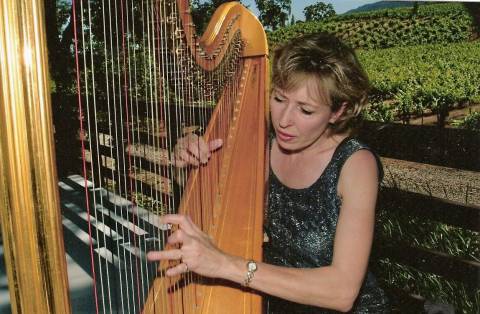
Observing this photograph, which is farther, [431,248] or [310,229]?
[431,248]

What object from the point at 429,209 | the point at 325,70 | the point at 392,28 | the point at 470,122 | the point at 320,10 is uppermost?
the point at 320,10

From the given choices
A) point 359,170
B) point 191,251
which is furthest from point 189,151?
point 191,251

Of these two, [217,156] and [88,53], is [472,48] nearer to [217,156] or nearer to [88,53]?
[217,156]

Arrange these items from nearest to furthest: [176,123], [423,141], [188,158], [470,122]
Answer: [176,123] → [188,158] → [423,141] → [470,122]

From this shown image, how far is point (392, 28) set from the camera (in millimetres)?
7992

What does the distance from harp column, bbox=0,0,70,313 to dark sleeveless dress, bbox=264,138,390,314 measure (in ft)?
3.34

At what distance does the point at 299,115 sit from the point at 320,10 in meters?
7.37

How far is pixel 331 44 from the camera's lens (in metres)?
1.55

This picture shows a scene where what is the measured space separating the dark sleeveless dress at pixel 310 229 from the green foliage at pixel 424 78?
4.51 m

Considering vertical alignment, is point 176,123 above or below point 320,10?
below

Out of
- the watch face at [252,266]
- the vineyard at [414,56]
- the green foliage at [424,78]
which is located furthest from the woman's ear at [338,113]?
the green foliage at [424,78]

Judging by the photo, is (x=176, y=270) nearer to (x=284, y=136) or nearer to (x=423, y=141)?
(x=284, y=136)

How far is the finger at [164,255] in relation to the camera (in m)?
0.96

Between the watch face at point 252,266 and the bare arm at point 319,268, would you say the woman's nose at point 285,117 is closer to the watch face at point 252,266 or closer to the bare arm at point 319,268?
the bare arm at point 319,268
